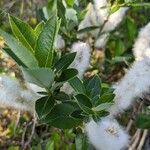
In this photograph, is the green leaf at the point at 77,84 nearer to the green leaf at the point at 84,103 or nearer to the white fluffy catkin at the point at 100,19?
the green leaf at the point at 84,103

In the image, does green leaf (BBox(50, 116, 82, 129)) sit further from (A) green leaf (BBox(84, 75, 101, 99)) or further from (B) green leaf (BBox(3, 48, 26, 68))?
(B) green leaf (BBox(3, 48, 26, 68))

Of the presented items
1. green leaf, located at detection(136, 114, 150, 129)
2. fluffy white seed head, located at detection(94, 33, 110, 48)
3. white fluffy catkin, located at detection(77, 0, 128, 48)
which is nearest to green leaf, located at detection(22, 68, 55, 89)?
green leaf, located at detection(136, 114, 150, 129)

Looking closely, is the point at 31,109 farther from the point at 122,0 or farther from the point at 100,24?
the point at 100,24

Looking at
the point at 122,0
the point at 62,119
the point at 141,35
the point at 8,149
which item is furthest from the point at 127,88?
the point at 8,149

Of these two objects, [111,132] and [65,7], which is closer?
[111,132]

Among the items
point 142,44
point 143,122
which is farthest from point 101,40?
point 142,44

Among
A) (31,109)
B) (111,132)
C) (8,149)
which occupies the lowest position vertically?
(8,149)
